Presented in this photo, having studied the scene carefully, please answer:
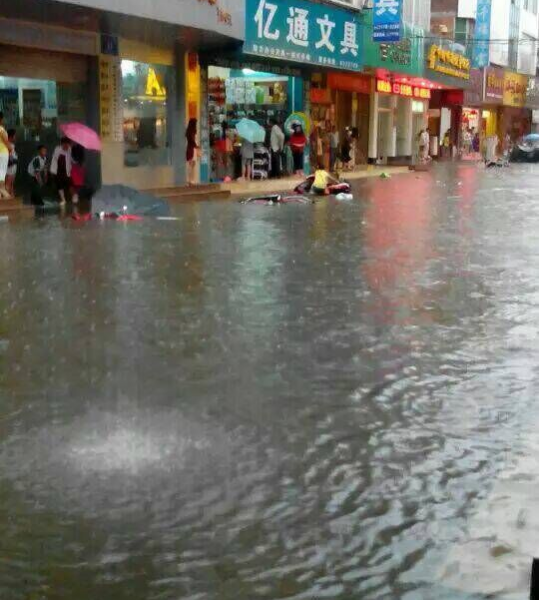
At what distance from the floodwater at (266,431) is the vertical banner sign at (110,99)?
38.3 feet

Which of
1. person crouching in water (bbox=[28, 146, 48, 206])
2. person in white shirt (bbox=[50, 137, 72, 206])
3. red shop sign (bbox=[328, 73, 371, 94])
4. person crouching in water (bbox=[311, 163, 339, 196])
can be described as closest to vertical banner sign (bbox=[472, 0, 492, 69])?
red shop sign (bbox=[328, 73, 371, 94])

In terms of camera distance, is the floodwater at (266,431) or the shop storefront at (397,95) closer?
the floodwater at (266,431)

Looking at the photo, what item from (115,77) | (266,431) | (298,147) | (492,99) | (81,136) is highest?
(492,99)

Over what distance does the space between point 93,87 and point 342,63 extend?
1224cm

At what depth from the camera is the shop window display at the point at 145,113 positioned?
2341cm

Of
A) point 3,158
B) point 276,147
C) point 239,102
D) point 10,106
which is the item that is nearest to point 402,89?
point 276,147

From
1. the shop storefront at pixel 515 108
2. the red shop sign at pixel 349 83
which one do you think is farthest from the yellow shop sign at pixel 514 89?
the red shop sign at pixel 349 83

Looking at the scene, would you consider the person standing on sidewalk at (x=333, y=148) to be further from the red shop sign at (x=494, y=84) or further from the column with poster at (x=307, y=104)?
the red shop sign at (x=494, y=84)

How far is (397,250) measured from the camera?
12.8m

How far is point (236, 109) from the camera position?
1140 inches

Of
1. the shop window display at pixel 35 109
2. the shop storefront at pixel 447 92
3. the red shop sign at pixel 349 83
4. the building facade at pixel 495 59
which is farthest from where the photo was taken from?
the building facade at pixel 495 59

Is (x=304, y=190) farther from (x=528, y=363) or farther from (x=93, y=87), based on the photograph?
(x=528, y=363)

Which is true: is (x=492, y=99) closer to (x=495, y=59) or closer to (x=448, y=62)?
(x=495, y=59)

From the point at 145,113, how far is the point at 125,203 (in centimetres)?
735
